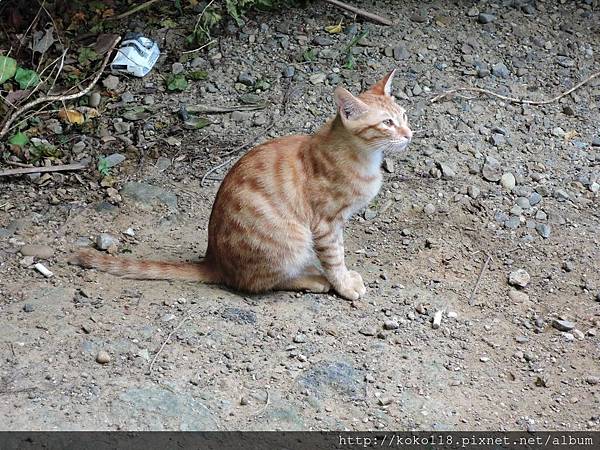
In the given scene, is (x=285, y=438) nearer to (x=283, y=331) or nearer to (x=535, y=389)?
(x=283, y=331)

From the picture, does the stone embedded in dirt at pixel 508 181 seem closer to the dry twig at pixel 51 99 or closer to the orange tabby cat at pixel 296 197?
the orange tabby cat at pixel 296 197

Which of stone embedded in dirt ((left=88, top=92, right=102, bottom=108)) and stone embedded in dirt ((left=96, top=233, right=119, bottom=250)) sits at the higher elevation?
stone embedded in dirt ((left=88, top=92, right=102, bottom=108))

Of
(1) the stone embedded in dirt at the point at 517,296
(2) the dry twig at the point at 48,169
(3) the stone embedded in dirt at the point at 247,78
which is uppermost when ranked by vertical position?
(3) the stone embedded in dirt at the point at 247,78

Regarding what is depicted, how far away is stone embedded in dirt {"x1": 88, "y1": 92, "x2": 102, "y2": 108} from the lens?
631 centimetres

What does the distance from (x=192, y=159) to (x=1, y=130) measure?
1.26 m

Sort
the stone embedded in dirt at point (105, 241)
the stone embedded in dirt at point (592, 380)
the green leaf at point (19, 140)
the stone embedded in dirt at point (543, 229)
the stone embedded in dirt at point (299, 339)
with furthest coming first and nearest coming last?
the green leaf at point (19, 140) < the stone embedded in dirt at point (543, 229) < the stone embedded in dirt at point (105, 241) < the stone embedded in dirt at point (299, 339) < the stone embedded in dirt at point (592, 380)

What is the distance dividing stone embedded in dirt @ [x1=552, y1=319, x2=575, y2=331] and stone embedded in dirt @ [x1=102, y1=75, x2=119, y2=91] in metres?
3.56

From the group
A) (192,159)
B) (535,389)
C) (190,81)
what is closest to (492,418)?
(535,389)

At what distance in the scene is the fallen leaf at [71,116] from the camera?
615 centimetres

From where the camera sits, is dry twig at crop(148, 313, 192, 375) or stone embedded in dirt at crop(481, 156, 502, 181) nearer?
dry twig at crop(148, 313, 192, 375)

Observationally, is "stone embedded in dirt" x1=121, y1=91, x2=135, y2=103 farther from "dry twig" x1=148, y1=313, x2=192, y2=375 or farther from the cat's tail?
"dry twig" x1=148, y1=313, x2=192, y2=375

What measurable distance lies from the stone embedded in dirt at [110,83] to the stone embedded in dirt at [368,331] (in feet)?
9.69

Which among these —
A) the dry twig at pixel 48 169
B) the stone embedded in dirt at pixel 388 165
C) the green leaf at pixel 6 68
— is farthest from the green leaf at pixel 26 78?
the stone embedded in dirt at pixel 388 165

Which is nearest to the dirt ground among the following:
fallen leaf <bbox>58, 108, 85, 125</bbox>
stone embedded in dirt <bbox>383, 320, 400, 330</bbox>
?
stone embedded in dirt <bbox>383, 320, 400, 330</bbox>
